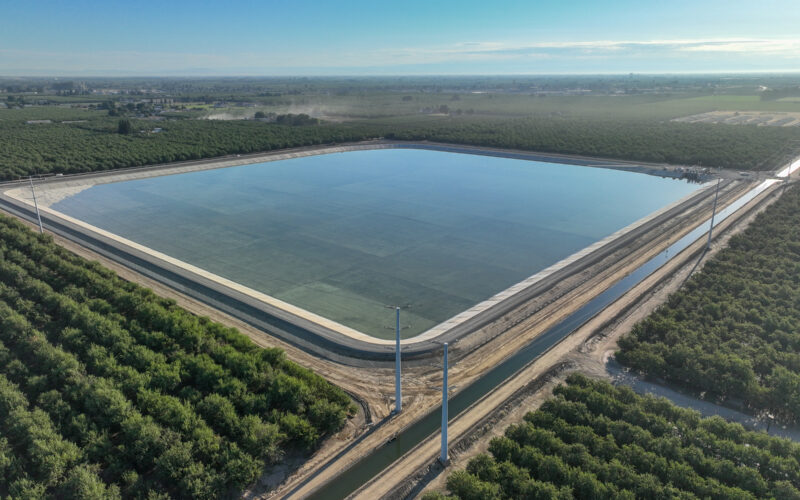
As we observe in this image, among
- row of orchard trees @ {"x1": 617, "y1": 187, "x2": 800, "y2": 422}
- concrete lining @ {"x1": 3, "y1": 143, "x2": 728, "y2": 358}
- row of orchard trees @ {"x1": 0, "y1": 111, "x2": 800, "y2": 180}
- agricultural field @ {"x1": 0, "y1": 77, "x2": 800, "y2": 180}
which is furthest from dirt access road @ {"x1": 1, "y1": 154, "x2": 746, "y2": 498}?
agricultural field @ {"x1": 0, "y1": 77, "x2": 800, "y2": 180}

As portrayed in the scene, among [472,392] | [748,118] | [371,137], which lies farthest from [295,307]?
[748,118]

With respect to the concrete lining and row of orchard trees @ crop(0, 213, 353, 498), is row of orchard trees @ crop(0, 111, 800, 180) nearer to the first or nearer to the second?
the concrete lining

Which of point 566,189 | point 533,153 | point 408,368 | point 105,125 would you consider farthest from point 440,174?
point 105,125

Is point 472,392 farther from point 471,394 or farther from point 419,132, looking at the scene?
point 419,132

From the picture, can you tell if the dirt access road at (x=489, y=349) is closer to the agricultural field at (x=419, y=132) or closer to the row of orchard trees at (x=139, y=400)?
the row of orchard trees at (x=139, y=400)

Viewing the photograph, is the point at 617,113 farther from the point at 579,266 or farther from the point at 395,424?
the point at 395,424

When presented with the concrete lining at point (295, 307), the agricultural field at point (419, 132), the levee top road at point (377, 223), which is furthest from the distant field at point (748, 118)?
the concrete lining at point (295, 307)
